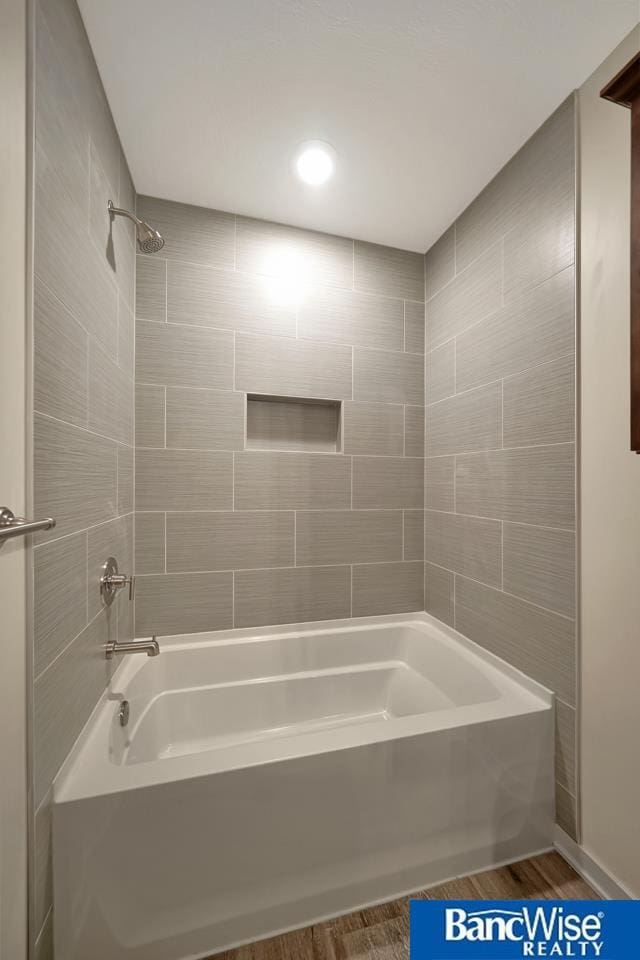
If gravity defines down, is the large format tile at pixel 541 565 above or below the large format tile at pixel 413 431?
below

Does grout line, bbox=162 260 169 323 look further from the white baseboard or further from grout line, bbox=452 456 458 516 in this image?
the white baseboard

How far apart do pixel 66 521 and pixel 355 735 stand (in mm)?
1004

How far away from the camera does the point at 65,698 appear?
1008 millimetres

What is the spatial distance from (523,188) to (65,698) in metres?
2.23

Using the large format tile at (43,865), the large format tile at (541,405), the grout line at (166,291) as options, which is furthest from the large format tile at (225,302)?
the large format tile at (43,865)

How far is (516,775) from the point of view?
4.18ft

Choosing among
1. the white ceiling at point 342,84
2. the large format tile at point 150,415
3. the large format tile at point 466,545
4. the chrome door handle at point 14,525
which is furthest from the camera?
the large format tile at point 150,415

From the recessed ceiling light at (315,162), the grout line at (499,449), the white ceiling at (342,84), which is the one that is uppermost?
the white ceiling at (342,84)

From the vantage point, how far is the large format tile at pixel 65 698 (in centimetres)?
87

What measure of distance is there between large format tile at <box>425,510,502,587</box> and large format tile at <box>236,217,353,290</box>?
1308mm

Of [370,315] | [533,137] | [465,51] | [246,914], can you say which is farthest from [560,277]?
[246,914]

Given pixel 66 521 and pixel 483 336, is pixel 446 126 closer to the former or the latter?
pixel 483 336

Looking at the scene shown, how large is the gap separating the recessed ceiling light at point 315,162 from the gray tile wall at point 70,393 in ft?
2.24

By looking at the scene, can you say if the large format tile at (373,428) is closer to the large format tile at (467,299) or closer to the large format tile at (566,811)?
the large format tile at (467,299)
